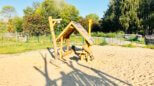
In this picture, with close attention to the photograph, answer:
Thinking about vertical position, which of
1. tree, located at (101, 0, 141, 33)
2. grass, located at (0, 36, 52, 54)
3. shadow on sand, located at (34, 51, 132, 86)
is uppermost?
tree, located at (101, 0, 141, 33)

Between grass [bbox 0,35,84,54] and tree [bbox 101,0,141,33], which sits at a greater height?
tree [bbox 101,0,141,33]

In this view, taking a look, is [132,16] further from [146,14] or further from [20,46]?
[20,46]

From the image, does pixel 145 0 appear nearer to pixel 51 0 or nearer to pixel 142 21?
pixel 142 21

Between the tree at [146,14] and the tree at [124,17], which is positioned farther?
the tree at [124,17]

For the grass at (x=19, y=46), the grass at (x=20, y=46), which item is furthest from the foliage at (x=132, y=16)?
the grass at (x=19, y=46)

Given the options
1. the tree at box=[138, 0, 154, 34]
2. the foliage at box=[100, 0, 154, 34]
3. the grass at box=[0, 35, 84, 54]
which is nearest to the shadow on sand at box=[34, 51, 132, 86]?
the grass at box=[0, 35, 84, 54]

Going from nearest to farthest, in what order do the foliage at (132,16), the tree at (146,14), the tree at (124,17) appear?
the tree at (146,14), the foliage at (132,16), the tree at (124,17)

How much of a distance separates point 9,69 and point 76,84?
481 centimetres

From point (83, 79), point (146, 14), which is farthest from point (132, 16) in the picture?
point (83, 79)

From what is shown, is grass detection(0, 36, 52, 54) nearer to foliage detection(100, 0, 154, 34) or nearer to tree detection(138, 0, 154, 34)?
foliage detection(100, 0, 154, 34)

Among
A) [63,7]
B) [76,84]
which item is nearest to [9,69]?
[76,84]

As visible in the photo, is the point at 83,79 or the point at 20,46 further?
the point at 20,46

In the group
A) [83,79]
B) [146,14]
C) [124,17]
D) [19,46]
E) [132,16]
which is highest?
[146,14]

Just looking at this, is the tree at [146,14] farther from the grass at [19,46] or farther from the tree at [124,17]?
the grass at [19,46]
